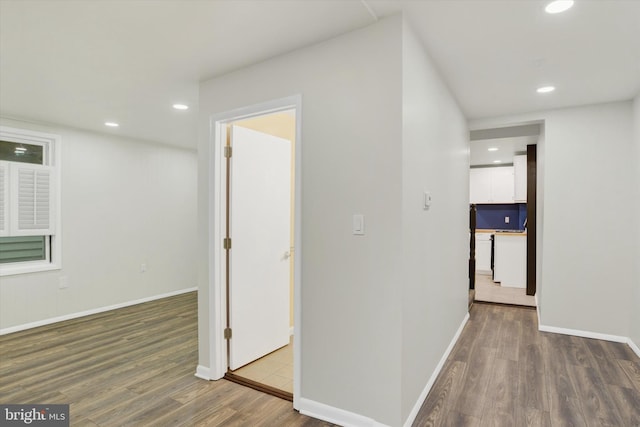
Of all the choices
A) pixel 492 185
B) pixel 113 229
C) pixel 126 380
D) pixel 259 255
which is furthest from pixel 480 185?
Result: pixel 126 380

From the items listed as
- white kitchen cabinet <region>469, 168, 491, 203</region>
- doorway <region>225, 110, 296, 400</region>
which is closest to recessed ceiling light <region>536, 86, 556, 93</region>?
doorway <region>225, 110, 296, 400</region>

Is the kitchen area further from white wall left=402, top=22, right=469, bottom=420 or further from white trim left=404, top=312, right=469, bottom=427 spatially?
white wall left=402, top=22, right=469, bottom=420

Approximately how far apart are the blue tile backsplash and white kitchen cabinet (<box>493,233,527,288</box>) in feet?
5.62

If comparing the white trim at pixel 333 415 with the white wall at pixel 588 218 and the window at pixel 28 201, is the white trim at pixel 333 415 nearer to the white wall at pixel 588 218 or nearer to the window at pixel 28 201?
the white wall at pixel 588 218

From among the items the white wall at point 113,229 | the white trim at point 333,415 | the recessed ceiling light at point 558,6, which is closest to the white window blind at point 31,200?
the white wall at point 113,229

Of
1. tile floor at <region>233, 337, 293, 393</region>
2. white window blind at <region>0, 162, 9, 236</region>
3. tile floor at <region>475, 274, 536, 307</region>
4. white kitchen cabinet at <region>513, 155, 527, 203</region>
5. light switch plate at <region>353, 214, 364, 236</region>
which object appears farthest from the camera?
white kitchen cabinet at <region>513, 155, 527, 203</region>

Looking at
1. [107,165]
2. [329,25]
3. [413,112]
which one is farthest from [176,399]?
[107,165]

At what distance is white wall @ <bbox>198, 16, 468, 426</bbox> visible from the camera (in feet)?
6.66

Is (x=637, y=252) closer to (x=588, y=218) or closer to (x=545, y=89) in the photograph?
(x=588, y=218)

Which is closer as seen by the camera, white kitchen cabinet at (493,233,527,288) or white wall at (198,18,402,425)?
white wall at (198,18,402,425)

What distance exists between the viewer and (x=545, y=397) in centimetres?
255

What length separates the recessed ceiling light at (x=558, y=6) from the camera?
1.89m

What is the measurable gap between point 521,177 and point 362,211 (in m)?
5.62

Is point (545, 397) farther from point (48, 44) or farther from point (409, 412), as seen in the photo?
point (48, 44)
